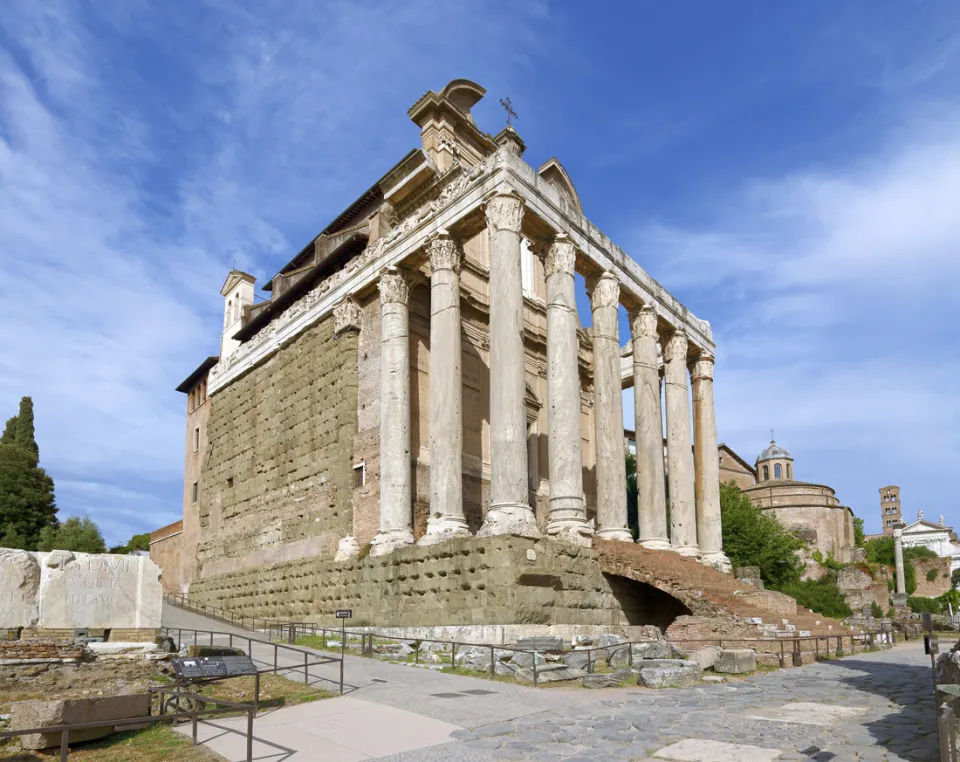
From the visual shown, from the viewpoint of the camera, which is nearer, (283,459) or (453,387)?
(453,387)

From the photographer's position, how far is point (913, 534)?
119 meters

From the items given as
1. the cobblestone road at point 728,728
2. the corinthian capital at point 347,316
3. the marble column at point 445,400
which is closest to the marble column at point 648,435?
the marble column at point 445,400

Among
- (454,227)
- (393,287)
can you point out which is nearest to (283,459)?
(393,287)

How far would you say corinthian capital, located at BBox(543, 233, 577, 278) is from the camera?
23.0 metres

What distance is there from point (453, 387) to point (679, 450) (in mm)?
9547

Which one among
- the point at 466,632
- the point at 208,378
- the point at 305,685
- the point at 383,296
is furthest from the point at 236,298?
Answer: the point at 305,685

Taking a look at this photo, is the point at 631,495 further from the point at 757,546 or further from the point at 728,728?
the point at 728,728

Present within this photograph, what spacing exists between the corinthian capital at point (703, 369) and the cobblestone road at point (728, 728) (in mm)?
18248

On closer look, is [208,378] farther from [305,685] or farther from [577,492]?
[305,685]

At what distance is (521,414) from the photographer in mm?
20328

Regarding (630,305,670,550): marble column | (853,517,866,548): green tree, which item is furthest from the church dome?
(630,305,670,550): marble column

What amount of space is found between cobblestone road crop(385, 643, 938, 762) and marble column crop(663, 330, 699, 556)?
13.1 meters

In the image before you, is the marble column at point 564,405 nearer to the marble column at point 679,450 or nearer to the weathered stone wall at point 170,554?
the marble column at point 679,450

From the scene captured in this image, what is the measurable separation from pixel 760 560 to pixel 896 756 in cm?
3161
